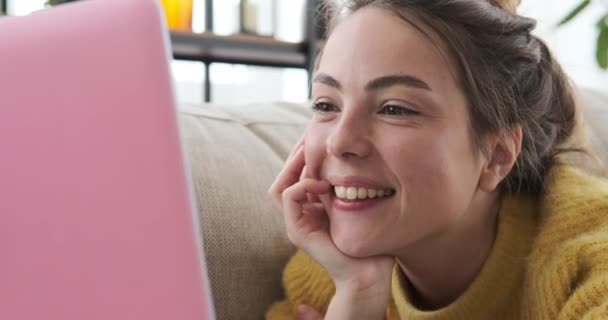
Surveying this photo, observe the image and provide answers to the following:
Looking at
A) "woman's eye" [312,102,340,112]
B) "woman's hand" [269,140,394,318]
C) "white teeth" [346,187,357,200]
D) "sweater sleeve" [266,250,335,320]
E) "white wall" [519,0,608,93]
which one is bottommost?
"white wall" [519,0,608,93]

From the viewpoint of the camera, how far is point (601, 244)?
3.42 ft

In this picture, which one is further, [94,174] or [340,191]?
[340,191]

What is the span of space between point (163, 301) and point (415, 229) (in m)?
0.56

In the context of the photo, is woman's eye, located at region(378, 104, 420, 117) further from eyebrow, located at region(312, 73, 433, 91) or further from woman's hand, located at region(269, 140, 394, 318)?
woman's hand, located at region(269, 140, 394, 318)

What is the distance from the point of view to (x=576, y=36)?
134 inches

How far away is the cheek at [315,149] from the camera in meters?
1.09

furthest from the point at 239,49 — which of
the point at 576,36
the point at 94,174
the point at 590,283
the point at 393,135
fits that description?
the point at 94,174

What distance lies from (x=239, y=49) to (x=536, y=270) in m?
1.66

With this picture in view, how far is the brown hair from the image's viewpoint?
3.49ft

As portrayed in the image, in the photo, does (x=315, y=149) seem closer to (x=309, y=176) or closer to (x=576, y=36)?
(x=309, y=176)

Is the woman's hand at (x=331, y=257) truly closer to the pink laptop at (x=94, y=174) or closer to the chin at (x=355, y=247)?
the chin at (x=355, y=247)

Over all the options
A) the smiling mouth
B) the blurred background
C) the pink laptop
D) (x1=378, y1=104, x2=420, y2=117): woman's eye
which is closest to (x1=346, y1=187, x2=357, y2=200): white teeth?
the smiling mouth

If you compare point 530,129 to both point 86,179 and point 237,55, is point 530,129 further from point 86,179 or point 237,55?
point 237,55

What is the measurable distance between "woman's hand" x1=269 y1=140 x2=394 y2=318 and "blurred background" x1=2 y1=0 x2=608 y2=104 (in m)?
1.34
